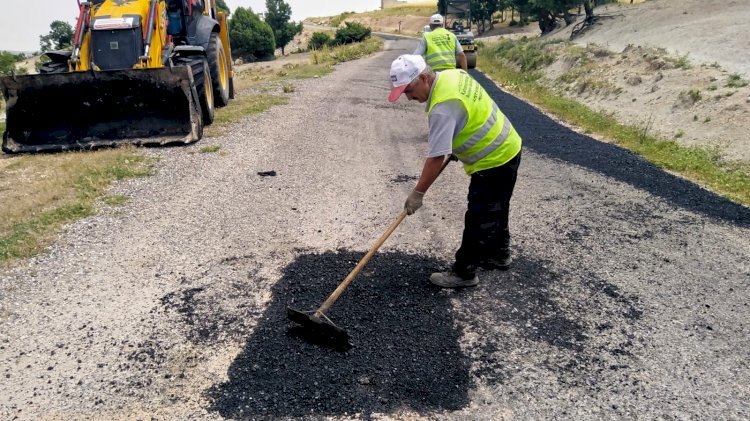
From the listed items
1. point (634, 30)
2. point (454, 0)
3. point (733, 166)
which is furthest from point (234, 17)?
point (733, 166)

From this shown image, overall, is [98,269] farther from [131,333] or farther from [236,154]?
[236,154]

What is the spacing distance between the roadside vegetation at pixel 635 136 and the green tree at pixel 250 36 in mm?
34299

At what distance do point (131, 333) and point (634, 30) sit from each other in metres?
19.4

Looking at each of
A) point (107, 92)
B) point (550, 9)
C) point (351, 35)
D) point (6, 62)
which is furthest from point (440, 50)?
point (6, 62)

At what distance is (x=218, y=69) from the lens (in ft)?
31.6

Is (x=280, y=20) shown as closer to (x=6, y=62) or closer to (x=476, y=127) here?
(x=6, y=62)

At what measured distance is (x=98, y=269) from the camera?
13.3ft

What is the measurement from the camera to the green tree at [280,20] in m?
57.2

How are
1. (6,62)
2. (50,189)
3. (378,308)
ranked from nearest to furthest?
(378,308), (50,189), (6,62)

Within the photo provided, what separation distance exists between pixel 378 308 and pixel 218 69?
24.8ft

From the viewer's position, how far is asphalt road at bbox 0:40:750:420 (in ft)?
9.07

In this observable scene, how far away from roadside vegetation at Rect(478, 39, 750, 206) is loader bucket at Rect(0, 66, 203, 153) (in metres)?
6.64

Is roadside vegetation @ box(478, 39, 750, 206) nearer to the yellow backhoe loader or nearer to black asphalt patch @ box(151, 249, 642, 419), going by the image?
black asphalt patch @ box(151, 249, 642, 419)

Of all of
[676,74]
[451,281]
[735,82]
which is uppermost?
[676,74]
